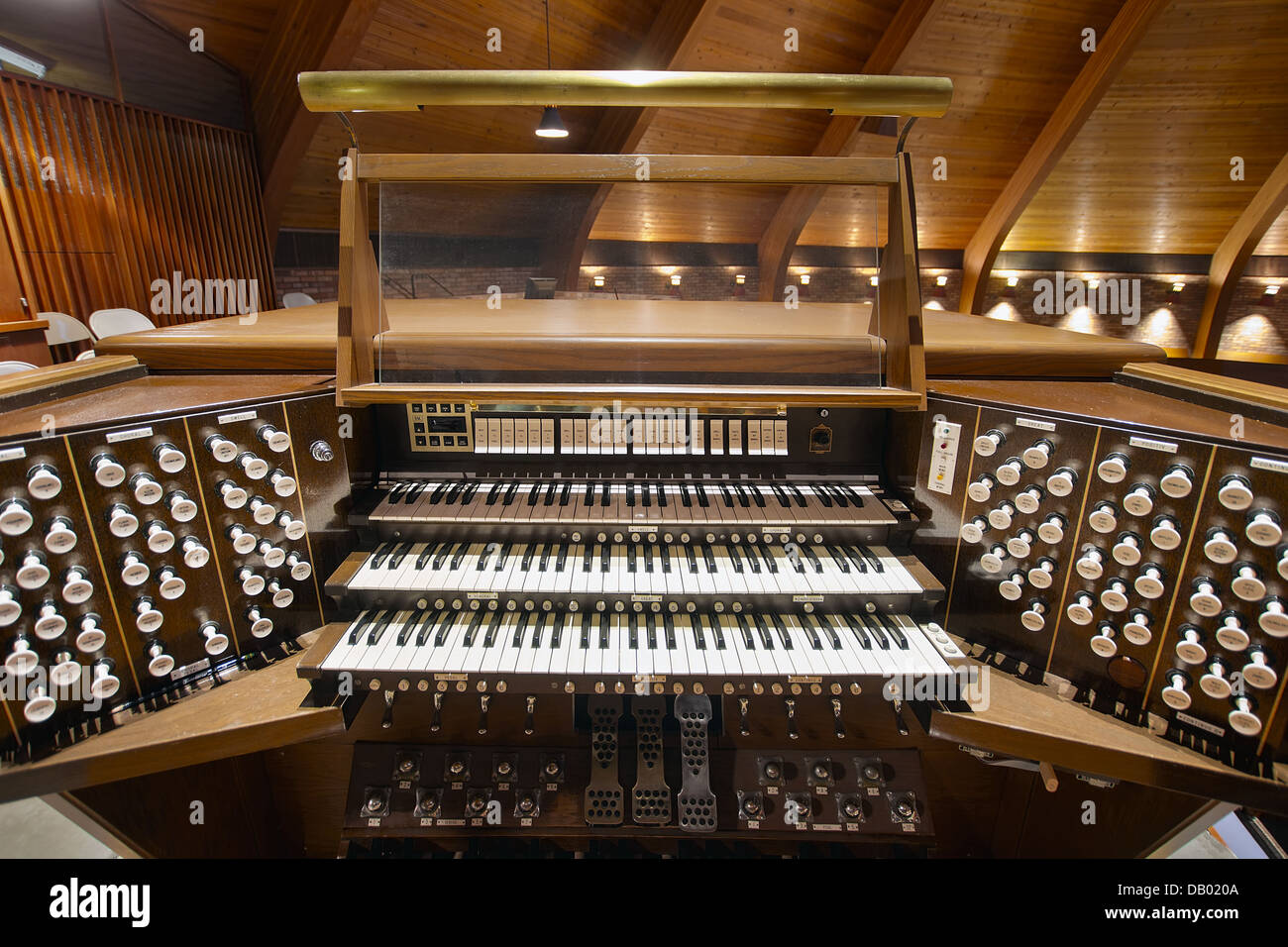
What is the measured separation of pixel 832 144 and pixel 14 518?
861 centimetres

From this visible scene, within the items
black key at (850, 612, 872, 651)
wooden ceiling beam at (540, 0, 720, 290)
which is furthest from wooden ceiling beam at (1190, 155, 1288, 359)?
black key at (850, 612, 872, 651)

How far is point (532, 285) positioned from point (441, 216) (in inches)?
22.5

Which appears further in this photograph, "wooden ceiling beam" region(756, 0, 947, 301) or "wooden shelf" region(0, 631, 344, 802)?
"wooden ceiling beam" region(756, 0, 947, 301)

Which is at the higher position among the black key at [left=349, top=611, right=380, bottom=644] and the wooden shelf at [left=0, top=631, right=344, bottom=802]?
the black key at [left=349, top=611, right=380, bottom=644]

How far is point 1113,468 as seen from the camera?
4.60 ft

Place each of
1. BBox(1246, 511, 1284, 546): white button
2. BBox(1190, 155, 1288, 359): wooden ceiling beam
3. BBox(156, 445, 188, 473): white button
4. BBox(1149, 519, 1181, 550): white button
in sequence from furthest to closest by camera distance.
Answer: BBox(1190, 155, 1288, 359): wooden ceiling beam
BBox(156, 445, 188, 473): white button
BBox(1149, 519, 1181, 550): white button
BBox(1246, 511, 1284, 546): white button

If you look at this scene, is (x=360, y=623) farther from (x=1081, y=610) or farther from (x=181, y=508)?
(x=1081, y=610)

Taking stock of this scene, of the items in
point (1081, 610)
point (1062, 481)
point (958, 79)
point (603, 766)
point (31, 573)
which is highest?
point (958, 79)

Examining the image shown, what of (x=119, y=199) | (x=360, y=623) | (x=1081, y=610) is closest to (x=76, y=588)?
(x=360, y=623)

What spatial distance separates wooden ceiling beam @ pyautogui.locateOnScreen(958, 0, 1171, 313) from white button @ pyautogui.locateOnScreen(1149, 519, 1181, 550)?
26.7 ft

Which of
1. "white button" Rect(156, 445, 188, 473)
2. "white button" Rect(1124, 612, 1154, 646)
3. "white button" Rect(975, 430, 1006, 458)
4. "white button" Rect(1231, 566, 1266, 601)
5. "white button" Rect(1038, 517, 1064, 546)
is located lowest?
"white button" Rect(1124, 612, 1154, 646)

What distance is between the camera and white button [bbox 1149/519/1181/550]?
1344 millimetres

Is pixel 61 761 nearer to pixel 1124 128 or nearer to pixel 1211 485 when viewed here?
pixel 1211 485

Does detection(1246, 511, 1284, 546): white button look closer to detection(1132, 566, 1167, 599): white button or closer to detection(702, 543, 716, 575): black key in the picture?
detection(1132, 566, 1167, 599): white button
